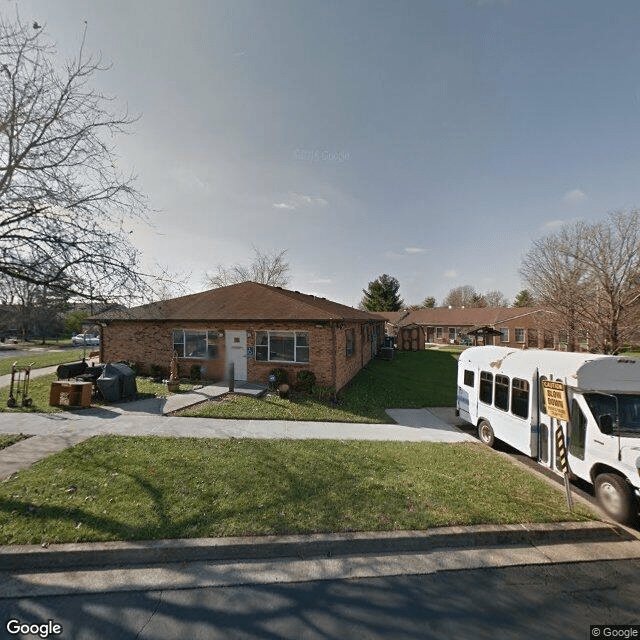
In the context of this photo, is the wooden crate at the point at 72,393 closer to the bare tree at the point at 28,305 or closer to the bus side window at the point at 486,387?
the bare tree at the point at 28,305

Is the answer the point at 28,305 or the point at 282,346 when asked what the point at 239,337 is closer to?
the point at 282,346

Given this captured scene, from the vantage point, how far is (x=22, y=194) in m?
6.23

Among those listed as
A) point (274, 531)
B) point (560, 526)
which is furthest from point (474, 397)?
point (274, 531)

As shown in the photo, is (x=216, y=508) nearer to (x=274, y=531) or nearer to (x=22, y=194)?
(x=274, y=531)

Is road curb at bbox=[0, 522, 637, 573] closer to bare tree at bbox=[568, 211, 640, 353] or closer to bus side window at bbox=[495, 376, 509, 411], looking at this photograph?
bus side window at bbox=[495, 376, 509, 411]

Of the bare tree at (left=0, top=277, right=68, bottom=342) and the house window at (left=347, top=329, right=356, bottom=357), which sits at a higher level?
the bare tree at (left=0, top=277, right=68, bottom=342)

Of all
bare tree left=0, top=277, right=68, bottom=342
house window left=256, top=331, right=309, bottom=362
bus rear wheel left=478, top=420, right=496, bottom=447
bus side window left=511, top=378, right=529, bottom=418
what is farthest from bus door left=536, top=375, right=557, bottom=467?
bare tree left=0, top=277, right=68, bottom=342

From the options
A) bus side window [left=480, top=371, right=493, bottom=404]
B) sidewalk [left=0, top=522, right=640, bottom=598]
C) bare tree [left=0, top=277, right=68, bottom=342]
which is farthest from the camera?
bus side window [left=480, top=371, right=493, bottom=404]

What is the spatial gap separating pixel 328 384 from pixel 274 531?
8.09m

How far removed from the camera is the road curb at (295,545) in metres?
3.78

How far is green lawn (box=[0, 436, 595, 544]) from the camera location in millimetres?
4340

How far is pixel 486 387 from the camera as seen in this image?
8539 mm

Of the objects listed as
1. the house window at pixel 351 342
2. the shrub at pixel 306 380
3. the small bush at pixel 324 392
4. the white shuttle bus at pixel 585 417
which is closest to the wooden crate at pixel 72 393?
the shrub at pixel 306 380

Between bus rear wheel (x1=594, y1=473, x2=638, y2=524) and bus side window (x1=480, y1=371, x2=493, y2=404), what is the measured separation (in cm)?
313
